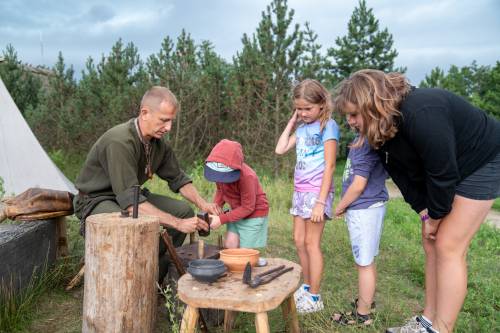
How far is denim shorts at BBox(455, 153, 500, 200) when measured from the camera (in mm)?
2555

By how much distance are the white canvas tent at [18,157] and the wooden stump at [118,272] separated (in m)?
4.07

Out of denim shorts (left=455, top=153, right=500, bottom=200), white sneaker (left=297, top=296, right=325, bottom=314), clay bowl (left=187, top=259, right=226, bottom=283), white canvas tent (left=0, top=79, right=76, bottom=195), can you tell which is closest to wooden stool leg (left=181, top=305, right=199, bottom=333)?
clay bowl (left=187, top=259, right=226, bottom=283)

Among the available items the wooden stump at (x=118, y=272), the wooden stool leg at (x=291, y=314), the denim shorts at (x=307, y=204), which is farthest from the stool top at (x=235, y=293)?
the denim shorts at (x=307, y=204)

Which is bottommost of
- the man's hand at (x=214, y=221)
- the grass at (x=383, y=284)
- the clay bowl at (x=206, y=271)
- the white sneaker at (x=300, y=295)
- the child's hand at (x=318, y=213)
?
the grass at (x=383, y=284)

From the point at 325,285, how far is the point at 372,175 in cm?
143

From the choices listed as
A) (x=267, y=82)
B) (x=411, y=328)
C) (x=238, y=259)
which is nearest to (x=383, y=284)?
(x=411, y=328)

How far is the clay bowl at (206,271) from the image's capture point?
248 cm

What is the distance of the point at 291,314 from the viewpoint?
2.87 metres

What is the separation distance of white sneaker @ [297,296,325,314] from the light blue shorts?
22.5 inches

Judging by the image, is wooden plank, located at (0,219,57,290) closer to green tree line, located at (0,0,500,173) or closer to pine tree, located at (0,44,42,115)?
green tree line, located at (0,0,500,173)

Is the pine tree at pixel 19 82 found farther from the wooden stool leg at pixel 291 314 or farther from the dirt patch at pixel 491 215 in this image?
the wooden stool leg at pixel 291 314

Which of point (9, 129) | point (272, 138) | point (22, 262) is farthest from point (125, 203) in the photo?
point (272, 138)

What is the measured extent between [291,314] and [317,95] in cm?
152

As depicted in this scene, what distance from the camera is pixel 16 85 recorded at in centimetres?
1544
